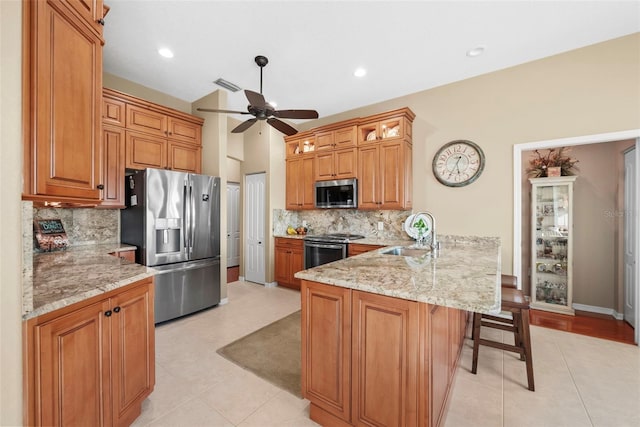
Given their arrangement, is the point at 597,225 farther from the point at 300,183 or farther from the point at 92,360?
the point at 92,360

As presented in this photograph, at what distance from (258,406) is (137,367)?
0.84 meters

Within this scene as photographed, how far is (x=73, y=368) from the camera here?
123cm

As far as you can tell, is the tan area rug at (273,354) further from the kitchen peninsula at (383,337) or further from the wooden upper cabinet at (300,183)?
the wooden upper cabinet at (300,183)

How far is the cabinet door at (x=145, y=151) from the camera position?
11.0ft

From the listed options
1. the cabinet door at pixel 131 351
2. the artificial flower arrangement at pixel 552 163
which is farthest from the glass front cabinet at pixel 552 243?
the cabinet door at pixel 131 351

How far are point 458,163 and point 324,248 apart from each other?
7.41 feet

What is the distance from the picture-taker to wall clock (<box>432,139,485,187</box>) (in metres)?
3.46

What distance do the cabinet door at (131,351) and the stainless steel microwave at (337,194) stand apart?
9.73ft

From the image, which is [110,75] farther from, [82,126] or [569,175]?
[569,175]

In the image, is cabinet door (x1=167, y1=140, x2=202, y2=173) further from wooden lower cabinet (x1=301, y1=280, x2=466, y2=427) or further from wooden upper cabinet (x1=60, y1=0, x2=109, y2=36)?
wooden lower cabinet (x1=301, y1=280, x2=466, y2=427)

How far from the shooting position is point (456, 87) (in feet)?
11.8

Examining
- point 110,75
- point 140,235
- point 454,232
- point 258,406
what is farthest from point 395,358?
point 110,75

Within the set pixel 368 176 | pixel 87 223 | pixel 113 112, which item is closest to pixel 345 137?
pixel 368 176

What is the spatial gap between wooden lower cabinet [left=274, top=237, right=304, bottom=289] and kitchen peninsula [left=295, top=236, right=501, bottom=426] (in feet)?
9.19
